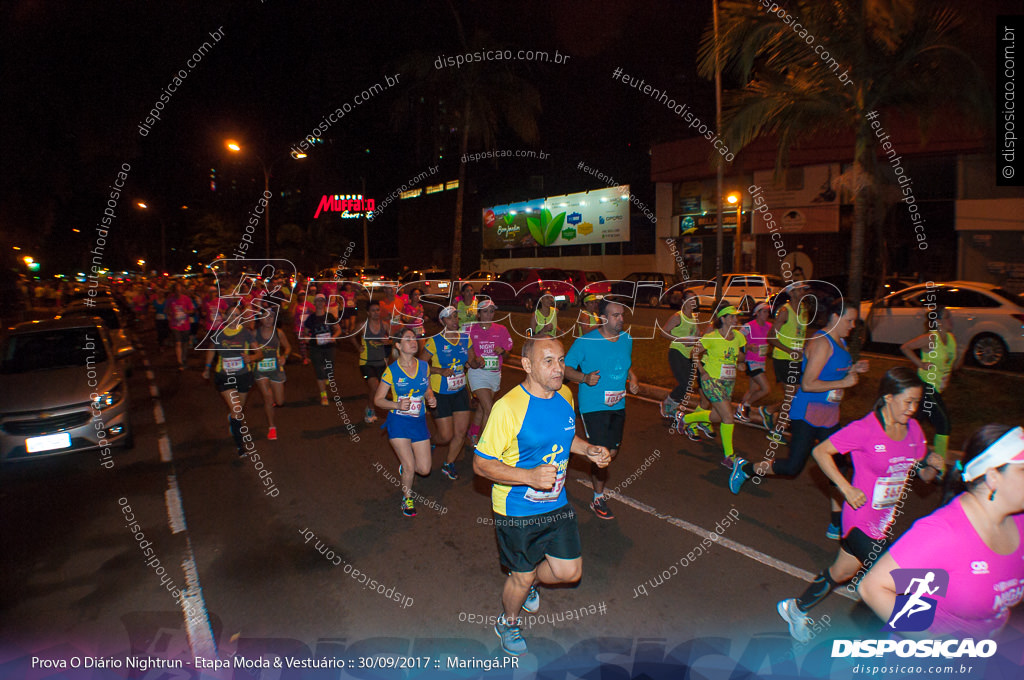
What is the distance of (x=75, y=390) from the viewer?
22.9 ft

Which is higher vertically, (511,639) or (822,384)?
(822,384)

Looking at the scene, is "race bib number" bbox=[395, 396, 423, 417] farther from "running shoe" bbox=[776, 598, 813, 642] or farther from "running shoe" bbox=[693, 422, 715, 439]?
"running shoe" bbox=[693, 422, 715, 439]

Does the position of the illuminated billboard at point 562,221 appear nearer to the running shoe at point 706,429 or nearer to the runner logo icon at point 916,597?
the running shoe at point 706,429

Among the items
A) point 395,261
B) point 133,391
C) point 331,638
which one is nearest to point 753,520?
point 331,638

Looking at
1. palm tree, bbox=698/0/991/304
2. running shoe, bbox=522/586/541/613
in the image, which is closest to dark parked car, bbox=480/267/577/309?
palm tree, bbox=698/0/991/304

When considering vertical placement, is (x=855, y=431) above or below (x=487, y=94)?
below

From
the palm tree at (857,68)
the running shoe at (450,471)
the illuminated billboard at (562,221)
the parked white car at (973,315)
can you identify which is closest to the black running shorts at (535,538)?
the running shoe at (450,471)

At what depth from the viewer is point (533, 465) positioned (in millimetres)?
3299

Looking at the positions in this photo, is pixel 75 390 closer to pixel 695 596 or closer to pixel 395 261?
pixel 695 596

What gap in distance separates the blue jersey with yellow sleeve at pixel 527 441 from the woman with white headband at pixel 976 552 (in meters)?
1.59

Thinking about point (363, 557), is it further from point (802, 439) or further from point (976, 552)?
point (976, 552)

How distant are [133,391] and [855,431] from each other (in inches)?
511

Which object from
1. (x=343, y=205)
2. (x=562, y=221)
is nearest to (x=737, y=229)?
(x=562, y=221)

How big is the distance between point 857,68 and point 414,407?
901 cm
